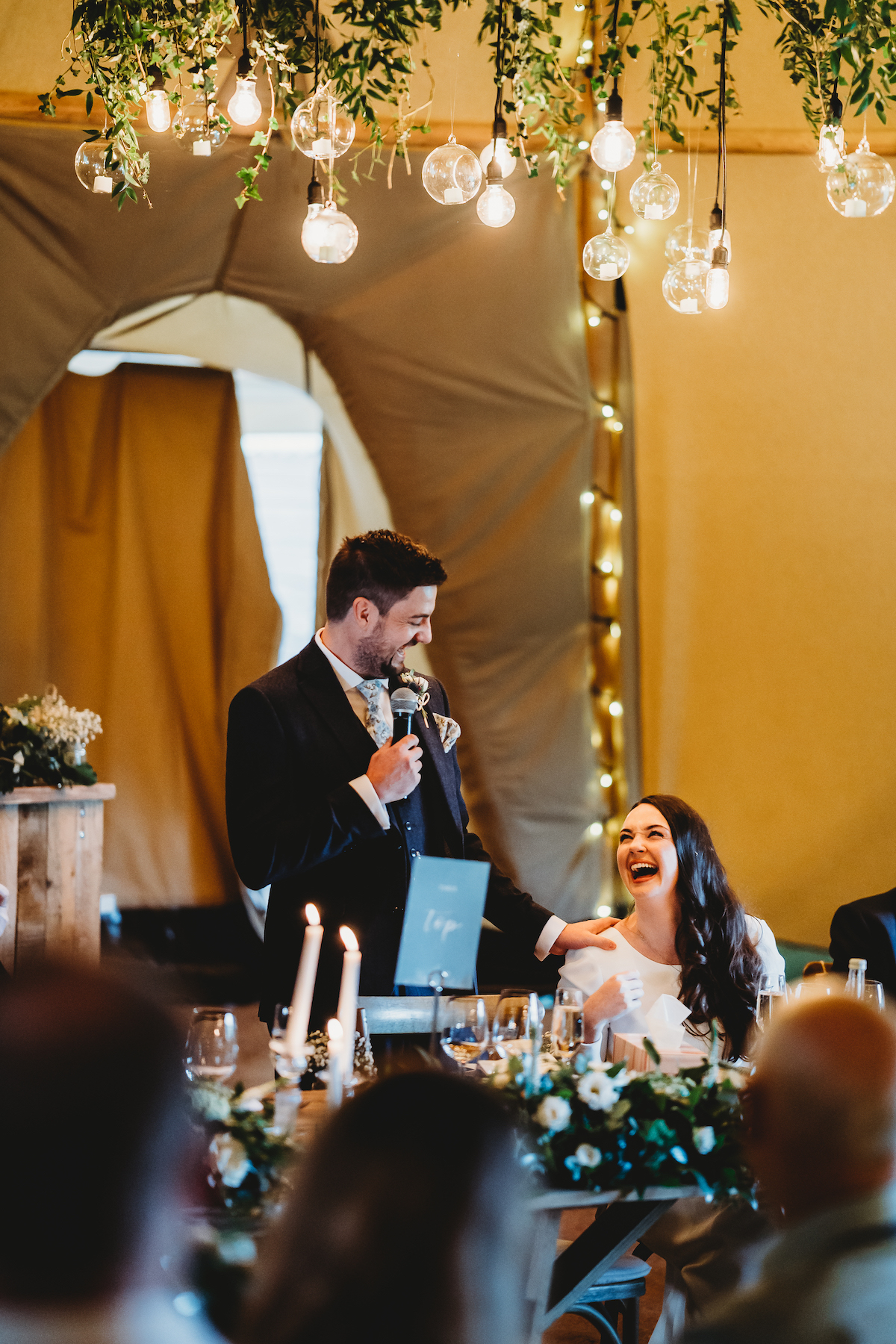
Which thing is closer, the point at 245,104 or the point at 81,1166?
the point at 81,1166

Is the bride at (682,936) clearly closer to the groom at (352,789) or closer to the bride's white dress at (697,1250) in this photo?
the groom at (352,789)

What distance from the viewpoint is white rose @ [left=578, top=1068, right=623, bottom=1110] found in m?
1.82

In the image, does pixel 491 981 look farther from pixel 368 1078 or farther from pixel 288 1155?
pixel 288 1155

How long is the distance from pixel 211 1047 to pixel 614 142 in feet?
6.58

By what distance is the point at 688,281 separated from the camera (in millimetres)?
2891

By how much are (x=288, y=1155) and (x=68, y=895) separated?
309 cm

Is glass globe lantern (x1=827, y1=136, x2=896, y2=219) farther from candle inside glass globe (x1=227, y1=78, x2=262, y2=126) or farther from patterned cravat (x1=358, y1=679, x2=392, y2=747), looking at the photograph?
patterned cravat (x1=358, y1=679, x2=392, y2=747)

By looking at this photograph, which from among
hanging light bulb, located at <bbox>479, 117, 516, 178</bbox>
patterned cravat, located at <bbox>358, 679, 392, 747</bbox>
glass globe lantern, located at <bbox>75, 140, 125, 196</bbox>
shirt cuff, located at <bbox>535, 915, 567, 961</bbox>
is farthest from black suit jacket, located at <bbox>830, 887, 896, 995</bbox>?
glass globe lantern, located at <bbox>75, 140, 125, 196</bbox>

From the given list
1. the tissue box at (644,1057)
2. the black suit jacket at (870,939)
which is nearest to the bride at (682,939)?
the tissue box at (644,1057)

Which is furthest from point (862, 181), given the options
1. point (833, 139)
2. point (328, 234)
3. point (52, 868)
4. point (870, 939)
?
point (52, 868)

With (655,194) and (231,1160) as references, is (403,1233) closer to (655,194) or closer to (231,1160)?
(231,1160)

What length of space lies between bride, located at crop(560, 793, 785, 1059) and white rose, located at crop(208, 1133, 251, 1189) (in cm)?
125

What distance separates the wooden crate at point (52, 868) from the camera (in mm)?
4375

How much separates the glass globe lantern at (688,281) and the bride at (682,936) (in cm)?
121
